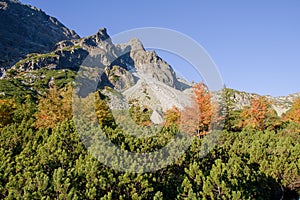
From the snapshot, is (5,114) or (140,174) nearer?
(140,174)

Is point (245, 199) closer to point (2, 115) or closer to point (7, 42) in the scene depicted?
point (2, 115)

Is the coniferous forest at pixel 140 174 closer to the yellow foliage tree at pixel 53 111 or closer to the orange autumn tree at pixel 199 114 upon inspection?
the orange autumn tree at pixel 199 114

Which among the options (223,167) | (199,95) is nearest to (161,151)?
(223,167)

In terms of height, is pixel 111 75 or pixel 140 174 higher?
pixel 111 75

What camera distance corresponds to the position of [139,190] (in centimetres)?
1102

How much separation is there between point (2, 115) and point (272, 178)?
2449cm

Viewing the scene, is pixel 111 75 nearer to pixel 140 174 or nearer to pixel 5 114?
pixel 5 114

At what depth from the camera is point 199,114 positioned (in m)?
27.1

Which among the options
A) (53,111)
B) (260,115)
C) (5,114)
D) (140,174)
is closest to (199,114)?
(260,115)

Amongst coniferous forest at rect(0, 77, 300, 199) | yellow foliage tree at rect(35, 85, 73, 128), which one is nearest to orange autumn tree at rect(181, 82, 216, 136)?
coniferous forest at rect(0, 77, 300, 199)

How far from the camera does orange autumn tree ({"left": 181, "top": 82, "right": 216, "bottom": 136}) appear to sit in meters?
26.5

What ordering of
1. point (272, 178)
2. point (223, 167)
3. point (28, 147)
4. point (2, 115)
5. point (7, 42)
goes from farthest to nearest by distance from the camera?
point (7, 42) → point (2, 115) → point (272, 178) → point (28, 147) → point (223, 167)

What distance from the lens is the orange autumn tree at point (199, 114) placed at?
26.5 metres

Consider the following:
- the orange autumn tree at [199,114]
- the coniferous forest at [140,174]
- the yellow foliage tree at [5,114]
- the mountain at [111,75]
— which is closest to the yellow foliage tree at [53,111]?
the yellow foliage tree at [5,114]
